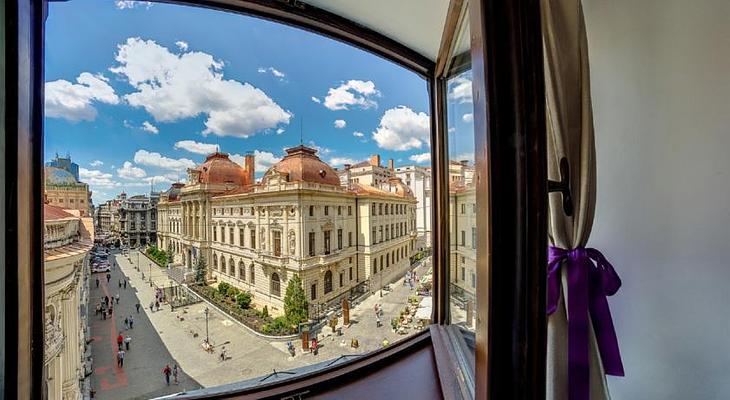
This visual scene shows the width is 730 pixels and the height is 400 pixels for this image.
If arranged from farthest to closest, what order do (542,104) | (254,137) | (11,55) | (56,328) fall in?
(254,137) → (56,328) → (11,55) → (542,104)

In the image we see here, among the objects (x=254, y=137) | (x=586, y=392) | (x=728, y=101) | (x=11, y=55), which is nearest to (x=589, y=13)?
(x=728, y=101)

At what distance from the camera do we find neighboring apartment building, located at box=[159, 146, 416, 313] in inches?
38.6

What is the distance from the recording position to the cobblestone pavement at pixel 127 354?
0.85 m

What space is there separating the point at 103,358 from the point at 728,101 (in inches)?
66.0

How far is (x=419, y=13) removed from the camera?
1056mm

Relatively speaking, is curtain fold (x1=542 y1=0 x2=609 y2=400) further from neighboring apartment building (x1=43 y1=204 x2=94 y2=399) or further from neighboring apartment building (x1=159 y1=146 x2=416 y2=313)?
neighboring apartment building (x1=43 y1=204 x2=94 y2=399)

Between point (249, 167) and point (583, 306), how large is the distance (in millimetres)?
1038

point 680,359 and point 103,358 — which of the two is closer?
point 680,359

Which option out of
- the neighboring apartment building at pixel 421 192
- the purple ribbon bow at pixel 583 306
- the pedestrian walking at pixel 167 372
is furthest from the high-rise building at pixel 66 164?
the purple ribbon bow at pixel 583 306

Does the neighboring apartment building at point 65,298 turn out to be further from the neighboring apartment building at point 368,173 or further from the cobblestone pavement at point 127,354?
the neighboring apartment building at point 368,173

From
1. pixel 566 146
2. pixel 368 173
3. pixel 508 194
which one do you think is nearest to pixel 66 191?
pixel 368 173

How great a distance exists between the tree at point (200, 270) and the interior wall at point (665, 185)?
1.22m

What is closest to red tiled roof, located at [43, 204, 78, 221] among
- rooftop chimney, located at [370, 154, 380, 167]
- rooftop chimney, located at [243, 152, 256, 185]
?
rooftop chimney, located at [243, 152, 256, 185]

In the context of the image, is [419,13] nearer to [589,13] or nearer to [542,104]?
[589,13]
